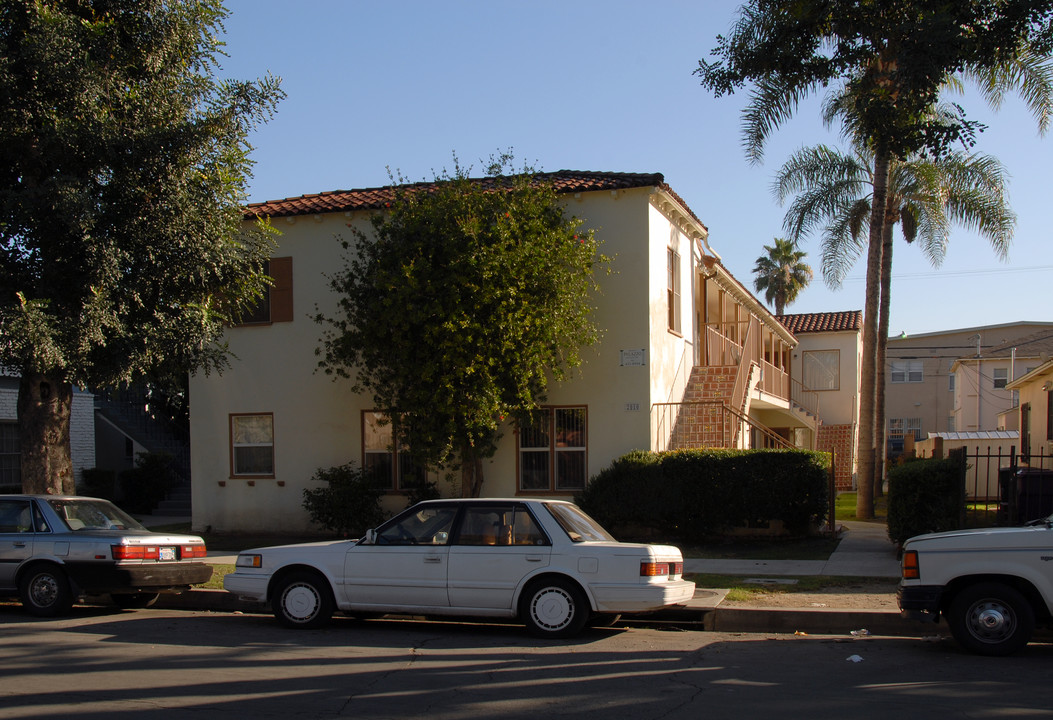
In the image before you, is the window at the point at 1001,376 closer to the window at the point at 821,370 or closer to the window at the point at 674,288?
the window at the point at 821,370

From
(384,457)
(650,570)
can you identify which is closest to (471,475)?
(384,457)

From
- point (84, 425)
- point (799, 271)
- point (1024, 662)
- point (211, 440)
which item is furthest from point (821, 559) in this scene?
point (799, 271)

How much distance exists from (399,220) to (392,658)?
953 centimetres

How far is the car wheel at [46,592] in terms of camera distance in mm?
10336

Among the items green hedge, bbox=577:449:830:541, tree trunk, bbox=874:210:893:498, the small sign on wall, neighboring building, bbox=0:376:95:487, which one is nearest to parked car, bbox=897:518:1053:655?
green hedge, bbox=577:449:830:541

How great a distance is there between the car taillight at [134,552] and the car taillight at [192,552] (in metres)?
0.35

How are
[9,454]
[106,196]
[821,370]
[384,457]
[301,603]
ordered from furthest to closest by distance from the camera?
[821,370] < [9,454] < [384,457] < [106,196] < [301,603]

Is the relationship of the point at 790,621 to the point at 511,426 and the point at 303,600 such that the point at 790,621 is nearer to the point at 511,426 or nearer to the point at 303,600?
the point at 303,600

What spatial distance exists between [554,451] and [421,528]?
26.1 ft

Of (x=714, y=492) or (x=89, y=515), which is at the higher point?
(x=89, y=515)

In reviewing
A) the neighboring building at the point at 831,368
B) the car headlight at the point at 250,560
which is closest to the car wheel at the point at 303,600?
the car headlight at the point at 250,560

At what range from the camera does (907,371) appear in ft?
173

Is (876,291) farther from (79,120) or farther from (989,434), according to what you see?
(79,120)

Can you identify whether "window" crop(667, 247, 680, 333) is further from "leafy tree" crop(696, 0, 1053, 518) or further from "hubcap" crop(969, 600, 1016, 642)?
"hubcap" crop(969, 600, 1016, 642)
